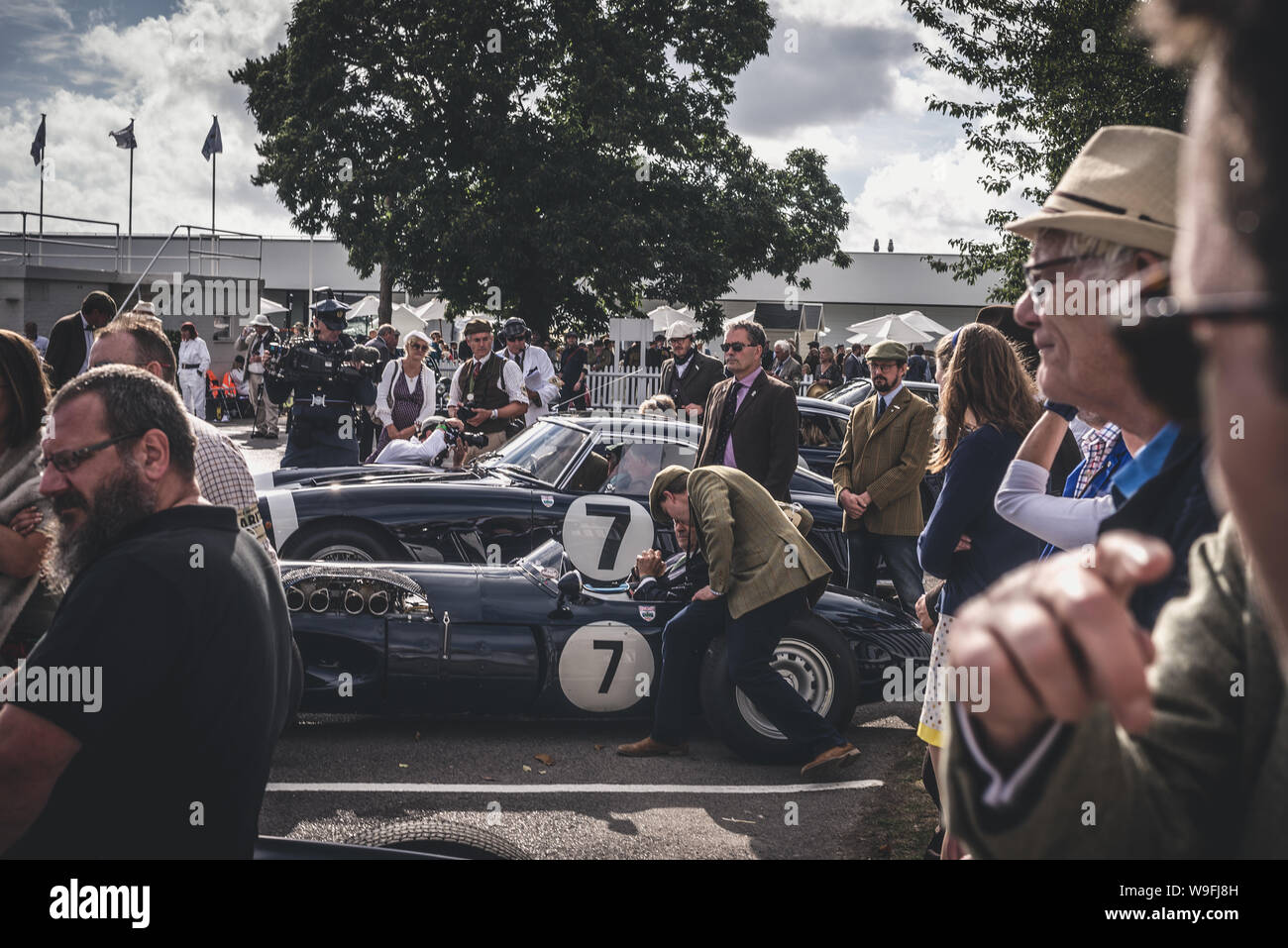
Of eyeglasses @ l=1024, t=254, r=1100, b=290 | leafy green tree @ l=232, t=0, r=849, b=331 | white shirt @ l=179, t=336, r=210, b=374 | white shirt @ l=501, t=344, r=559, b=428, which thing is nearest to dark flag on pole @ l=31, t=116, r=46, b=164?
leafy green tree @ l=232, t=0, r=849, b=331

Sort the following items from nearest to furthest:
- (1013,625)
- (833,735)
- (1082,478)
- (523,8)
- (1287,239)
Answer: (1287,239) → (1013,625) → (1082,478) → (833,735) → (523,8)

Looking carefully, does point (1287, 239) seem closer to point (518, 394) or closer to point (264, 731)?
point (264, 731)

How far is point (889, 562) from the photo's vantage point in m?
7.65

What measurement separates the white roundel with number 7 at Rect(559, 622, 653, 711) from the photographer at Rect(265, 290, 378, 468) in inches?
153

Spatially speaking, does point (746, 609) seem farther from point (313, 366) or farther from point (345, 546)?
point (313, 366)

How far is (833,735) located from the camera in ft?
18.1

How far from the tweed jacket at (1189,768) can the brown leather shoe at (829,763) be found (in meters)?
4.52

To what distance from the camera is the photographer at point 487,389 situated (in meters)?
10.3

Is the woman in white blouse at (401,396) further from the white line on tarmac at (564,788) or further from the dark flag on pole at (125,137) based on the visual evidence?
the dark flag on pole at (125,137)

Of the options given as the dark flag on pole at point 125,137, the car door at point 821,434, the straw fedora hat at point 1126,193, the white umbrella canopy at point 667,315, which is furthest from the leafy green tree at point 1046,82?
the dark flag on pole at point 125,137

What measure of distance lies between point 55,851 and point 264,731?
1.43 ft

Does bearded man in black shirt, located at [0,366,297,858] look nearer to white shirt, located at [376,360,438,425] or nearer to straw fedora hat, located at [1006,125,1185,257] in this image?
straw fedora hat, located at [1006,125,1185,257]
